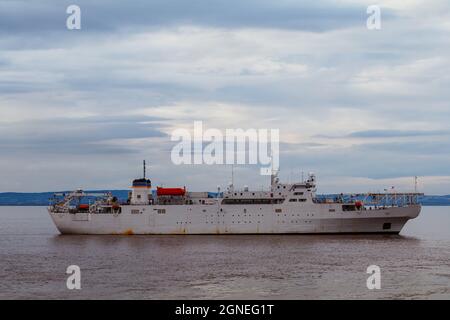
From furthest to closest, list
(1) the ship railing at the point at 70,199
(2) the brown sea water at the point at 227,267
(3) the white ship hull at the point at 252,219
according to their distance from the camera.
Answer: (1) the ship railing at the point at 70,199
(3) the white ship hull at the point at 252,219
(2) the brown sea water at the point at 227,267

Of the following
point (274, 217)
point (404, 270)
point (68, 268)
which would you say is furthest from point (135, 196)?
point (404, 270)

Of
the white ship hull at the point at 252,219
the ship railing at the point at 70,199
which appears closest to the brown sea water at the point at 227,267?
the white ship hull at the point at 252,219

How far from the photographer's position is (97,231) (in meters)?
66.1

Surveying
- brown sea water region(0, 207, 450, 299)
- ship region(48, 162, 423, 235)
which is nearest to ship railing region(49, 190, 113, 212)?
ship region(48, 162, 423, 235)

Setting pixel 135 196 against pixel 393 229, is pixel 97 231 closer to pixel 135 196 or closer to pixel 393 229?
pixel 135 196

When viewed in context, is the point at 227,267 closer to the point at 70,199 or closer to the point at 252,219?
the point at 252,219

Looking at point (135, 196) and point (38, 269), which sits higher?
point (135, 196)

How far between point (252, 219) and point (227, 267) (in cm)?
2064

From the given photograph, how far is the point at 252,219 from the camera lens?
2485 inches

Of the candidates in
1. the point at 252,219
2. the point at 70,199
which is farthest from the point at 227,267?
the point at 70,199

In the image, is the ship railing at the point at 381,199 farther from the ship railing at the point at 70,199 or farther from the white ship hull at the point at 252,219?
the ship railing at the point at 70,199

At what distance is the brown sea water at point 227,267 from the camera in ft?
112

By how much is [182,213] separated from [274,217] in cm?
928

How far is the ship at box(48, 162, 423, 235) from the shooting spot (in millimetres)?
63000
